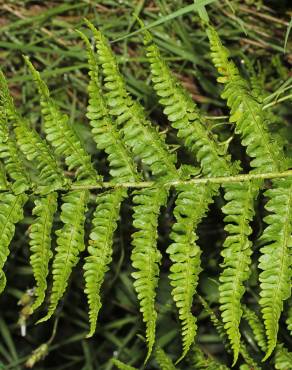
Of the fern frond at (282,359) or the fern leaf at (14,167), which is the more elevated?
the fern leaf at (14,167)

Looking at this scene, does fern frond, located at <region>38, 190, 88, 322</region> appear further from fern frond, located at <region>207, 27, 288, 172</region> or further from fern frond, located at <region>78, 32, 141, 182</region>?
fern frond, located at <region>207, 27, 288, 172</region>

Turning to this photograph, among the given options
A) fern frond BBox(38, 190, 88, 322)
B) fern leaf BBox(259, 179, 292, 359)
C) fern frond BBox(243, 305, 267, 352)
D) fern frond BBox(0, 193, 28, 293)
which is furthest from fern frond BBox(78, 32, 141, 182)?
fern frond BBox(243, 305, 267, 352)

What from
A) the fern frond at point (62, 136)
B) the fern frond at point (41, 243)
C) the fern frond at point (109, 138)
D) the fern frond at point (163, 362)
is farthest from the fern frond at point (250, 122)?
the fern frond at point (163, 362)

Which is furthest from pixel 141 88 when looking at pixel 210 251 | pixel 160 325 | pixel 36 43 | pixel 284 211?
pixel 284 211

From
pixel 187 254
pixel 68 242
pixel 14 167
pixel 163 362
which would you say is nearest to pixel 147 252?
pixel 187 254

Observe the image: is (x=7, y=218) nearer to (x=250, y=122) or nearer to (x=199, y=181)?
(x=199, y=181)

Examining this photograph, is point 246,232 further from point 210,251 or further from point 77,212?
point 210,251

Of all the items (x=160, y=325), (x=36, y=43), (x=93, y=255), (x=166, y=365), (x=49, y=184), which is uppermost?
(x=36, y=43)

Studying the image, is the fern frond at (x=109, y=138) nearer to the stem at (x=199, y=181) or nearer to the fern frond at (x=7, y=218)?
the stem at (x=199, y=181)
